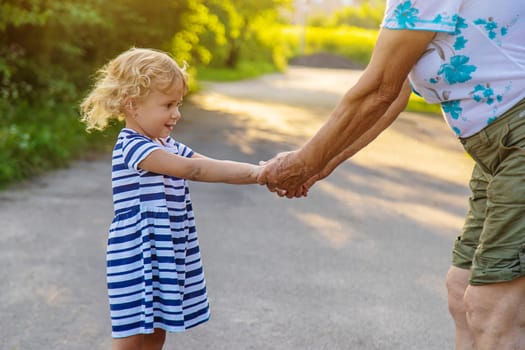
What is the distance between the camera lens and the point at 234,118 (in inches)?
576

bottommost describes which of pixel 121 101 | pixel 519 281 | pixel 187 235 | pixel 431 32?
pixel 187 235

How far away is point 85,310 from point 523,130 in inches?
110

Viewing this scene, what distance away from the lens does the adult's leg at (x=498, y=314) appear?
95.9 inches

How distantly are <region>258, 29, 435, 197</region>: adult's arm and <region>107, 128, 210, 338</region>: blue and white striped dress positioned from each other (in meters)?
→ 0.48

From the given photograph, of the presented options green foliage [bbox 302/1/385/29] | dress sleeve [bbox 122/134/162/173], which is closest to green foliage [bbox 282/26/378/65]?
green foliage [bbox 302/1/385/29]

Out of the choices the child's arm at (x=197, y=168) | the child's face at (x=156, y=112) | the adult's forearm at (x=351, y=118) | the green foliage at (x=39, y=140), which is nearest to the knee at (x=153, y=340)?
the child's arm at (x=197, y=168)

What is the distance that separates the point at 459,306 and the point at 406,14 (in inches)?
44.2

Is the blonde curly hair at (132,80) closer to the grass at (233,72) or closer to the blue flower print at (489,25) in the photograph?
the blue flower print at (489,25)

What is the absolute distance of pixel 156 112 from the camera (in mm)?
2992

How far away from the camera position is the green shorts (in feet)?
7.77

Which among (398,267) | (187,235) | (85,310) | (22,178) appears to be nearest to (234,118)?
(22,178)

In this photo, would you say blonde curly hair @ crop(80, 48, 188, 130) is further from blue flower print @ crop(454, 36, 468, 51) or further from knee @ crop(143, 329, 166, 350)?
blue flower print @ crop(454, 36, 468, 51)

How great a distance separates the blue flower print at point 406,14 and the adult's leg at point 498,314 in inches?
33.4

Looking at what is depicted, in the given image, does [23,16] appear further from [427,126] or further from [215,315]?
[427,126]
